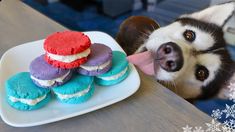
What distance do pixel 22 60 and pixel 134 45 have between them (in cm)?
46

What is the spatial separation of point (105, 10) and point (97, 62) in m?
2.02

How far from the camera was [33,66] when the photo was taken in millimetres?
479

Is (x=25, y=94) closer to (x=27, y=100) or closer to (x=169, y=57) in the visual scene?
(x=27, y=100)

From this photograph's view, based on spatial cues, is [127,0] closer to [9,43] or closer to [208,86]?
[208,86]

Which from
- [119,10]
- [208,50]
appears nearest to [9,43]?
[208,50]

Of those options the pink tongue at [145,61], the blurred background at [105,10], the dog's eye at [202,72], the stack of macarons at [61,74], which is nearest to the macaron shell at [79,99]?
the stack of macarons at [61,74]

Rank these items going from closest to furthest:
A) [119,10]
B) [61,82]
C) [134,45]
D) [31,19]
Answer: [61,82] < [31,19] < [134,45] < [119,10]

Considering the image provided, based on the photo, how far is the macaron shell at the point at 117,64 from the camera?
0.52 metres

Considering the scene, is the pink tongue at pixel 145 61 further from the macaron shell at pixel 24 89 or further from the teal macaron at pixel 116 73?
the macaron shell at pixel 24 89

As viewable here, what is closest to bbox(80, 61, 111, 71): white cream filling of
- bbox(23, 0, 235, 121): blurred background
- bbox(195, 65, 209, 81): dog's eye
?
bbox(195, 65, 209, 81): dog's eye

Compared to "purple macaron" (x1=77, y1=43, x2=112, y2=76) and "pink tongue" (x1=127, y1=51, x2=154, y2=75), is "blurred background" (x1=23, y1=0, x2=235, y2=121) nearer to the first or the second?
"pink tongue" (x1=127, y1=51, x2=154, y2=75)

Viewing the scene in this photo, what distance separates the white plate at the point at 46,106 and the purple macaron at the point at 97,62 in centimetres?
5

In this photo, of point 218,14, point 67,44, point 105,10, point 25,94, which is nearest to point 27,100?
point 25,94

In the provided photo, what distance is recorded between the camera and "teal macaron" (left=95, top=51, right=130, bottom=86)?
521 millimetres
